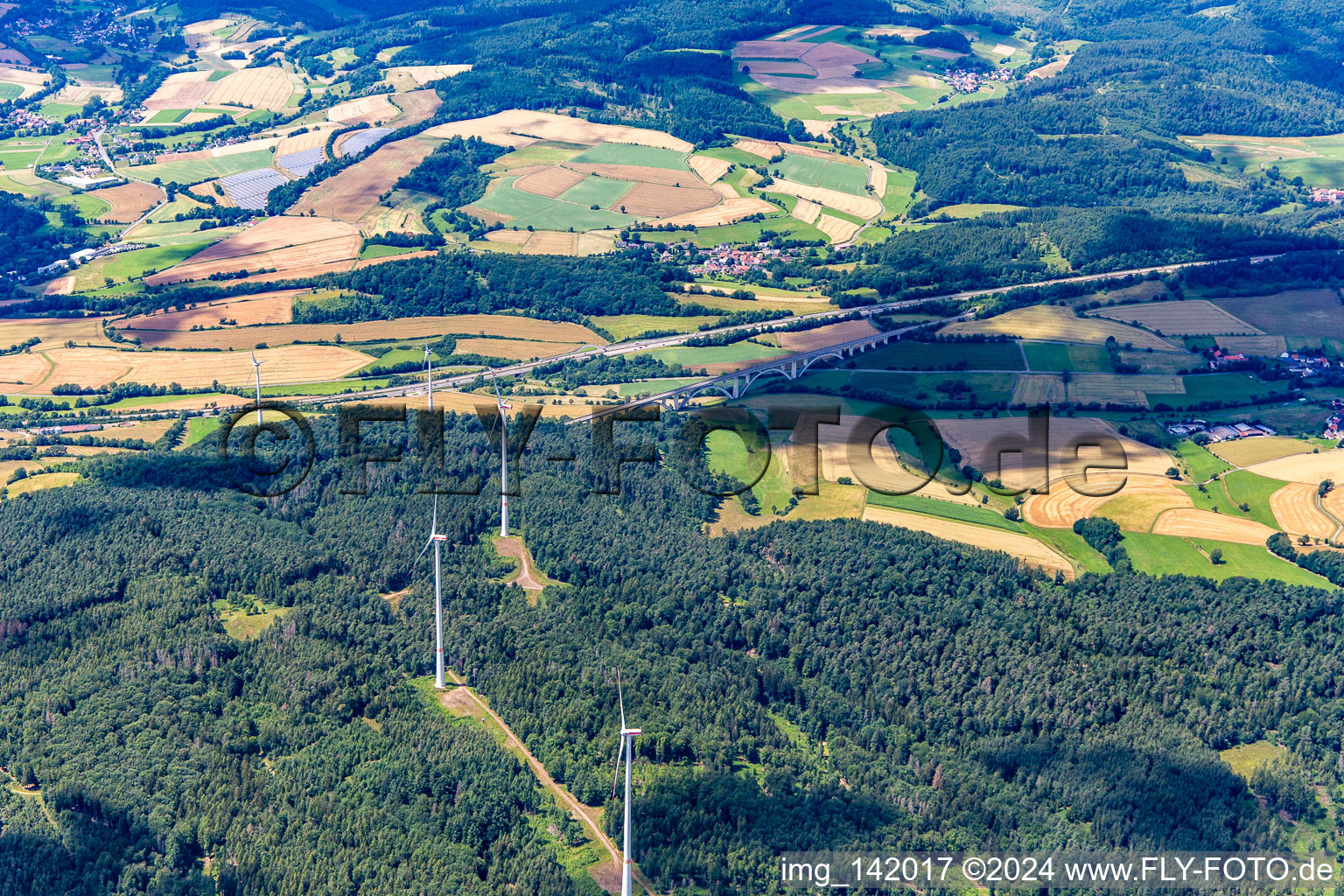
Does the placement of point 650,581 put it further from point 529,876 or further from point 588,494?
point 529,876

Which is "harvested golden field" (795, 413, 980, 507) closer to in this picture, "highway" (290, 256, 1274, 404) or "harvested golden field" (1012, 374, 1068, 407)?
"harvested golden field" (1012, 374, 1068, 407)

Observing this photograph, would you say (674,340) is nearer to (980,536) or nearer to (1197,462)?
(980,536)

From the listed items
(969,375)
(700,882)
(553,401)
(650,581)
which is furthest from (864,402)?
(700,882)

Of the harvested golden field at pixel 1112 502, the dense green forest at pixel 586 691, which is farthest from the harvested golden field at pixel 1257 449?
the dense green forest at pixel 586 691

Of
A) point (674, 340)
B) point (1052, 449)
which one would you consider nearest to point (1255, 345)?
point (1052, 449)

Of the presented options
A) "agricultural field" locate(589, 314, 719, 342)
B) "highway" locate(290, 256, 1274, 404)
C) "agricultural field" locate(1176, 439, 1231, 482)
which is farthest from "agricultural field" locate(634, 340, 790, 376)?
"agricultural field" locate(1176, 439, 1231, 482)
